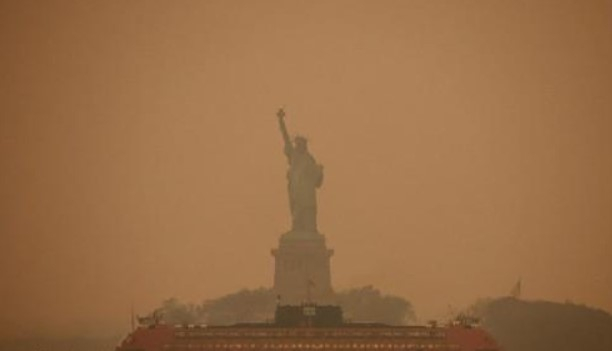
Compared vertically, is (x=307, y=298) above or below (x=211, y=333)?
above

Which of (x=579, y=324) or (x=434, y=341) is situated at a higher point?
(x=579, y=324)

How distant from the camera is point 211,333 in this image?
14488 centimetres

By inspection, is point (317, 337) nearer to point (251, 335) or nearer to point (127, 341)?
point (251, 335)

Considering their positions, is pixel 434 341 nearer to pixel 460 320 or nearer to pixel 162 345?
pixel 460 320

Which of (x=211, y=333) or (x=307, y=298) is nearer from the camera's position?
(x=211, y=333)

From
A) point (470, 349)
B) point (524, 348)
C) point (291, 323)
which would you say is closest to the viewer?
point (470, 349)

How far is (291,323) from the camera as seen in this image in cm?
14925

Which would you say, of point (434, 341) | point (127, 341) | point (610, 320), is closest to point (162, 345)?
point (127, 341)

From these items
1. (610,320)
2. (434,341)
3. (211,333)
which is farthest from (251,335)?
(610,320)

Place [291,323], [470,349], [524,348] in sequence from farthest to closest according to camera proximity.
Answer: [524,348] < [291,323] < [470,349]

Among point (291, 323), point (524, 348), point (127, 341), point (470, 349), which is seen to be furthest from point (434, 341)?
point (524, 348)

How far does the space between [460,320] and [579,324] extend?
168 feet

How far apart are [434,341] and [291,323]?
45.2ft

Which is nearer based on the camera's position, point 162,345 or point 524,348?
point 162,345
